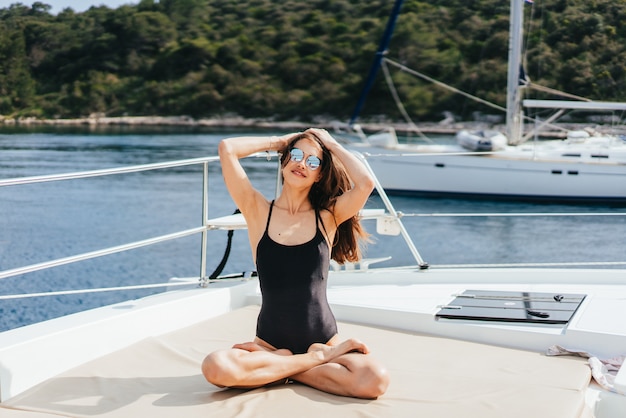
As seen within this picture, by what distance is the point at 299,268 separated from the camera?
2.53 meters

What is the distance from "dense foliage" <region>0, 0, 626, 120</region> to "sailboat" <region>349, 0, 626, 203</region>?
1749 centimetres

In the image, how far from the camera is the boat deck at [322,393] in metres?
2.30

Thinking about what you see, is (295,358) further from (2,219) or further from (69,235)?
(2,219)

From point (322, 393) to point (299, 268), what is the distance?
0.38m

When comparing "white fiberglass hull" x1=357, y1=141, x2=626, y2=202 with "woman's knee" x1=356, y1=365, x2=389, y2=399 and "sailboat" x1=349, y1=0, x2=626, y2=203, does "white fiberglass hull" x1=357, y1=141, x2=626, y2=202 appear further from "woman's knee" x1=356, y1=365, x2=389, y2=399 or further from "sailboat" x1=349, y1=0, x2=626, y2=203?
"woman's knee" x1=356, y1=365, x2=389, y2=399

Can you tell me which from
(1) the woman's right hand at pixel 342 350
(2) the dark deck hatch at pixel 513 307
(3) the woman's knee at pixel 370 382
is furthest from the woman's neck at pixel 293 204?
(2) the dark deck hatch at pixel 513 307

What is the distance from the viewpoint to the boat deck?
2.30m

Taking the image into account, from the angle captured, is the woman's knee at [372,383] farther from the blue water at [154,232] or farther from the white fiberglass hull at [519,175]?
the white fiberglass hull at [519,175]

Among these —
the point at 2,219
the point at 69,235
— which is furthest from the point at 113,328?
the point at 2,219

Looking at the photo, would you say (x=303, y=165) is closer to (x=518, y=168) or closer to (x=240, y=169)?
(x=240, y=169)

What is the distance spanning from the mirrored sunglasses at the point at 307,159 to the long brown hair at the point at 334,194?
2.0 inches

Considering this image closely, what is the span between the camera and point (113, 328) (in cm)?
290

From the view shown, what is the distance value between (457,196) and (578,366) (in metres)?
17.4

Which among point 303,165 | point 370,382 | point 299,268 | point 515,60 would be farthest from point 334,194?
point 515,60
